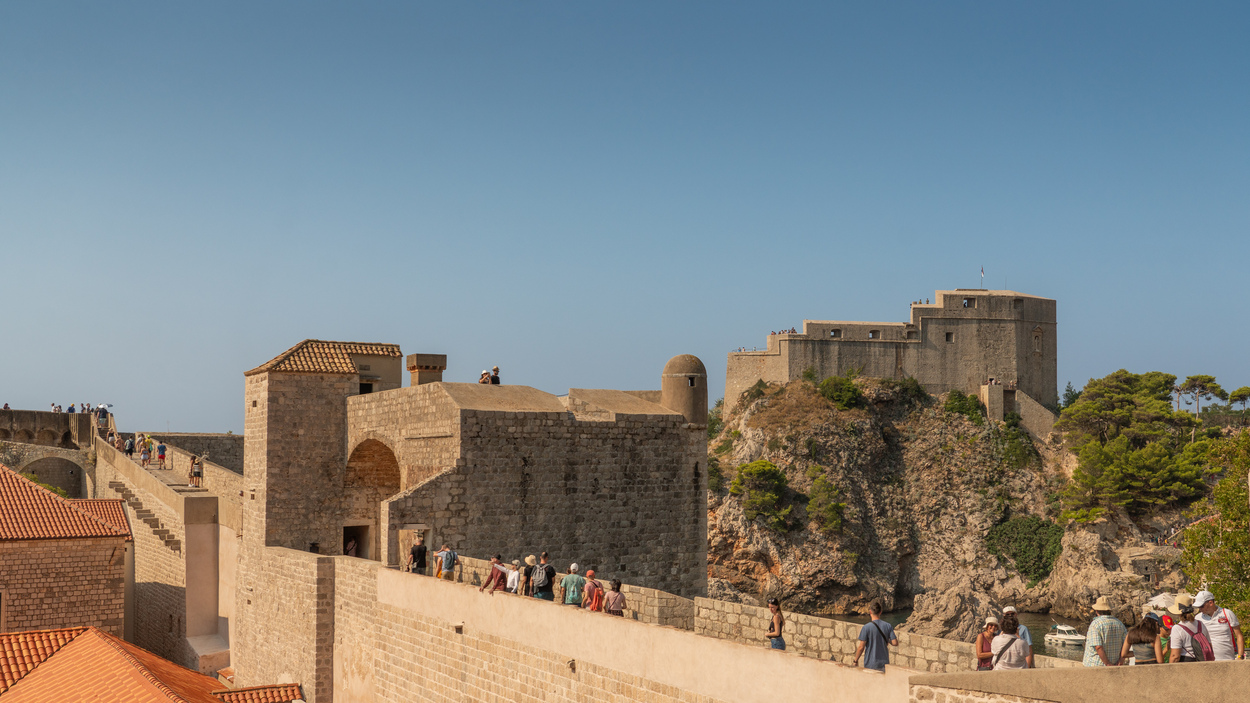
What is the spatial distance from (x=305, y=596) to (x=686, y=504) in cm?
601

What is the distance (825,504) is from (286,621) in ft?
147

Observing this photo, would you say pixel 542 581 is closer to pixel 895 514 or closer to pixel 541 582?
pixel 541 582

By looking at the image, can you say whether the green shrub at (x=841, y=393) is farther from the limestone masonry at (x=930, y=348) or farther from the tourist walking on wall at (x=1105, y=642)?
the tourist walking on wall at (x=1105, y=642)

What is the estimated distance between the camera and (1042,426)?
61094 millimetres

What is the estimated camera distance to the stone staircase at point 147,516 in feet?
70.7

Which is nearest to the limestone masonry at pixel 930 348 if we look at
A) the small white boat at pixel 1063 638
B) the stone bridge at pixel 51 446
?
the small white boat at pixel 1063 638

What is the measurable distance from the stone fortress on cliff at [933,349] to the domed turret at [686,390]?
4607 centimetres

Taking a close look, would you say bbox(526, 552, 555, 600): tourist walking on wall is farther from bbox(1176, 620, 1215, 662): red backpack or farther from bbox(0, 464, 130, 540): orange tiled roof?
bbox(0, 464, 130, 540): orange tiled roof

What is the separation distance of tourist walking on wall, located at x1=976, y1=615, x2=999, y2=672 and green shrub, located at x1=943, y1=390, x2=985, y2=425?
57555mm

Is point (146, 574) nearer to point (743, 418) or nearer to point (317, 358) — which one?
point (317, 358)

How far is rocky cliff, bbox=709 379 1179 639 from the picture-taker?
54062 millimetres

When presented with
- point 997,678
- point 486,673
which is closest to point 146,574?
point 486,673

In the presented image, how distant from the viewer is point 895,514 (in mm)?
58531

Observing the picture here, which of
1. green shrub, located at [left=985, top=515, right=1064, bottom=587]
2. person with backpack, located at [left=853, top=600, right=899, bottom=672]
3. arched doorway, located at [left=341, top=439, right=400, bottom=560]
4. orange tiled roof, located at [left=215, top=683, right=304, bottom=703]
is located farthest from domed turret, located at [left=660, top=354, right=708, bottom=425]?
green shrub, located at [left=985, top=515, right=1064, bottom=587]
